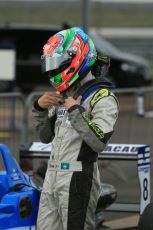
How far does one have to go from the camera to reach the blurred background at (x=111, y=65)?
9438 millimetres

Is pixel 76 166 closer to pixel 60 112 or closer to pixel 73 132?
pixel 73 132

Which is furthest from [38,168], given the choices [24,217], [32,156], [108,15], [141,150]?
→ [108,15]

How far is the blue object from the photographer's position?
4688 mm

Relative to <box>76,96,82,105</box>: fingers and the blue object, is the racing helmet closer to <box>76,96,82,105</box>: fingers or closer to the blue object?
<box>76,96,82,105</box>: fingers

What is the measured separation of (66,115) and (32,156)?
1460 mm

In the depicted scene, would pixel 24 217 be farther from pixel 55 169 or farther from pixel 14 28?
pixel 14 28

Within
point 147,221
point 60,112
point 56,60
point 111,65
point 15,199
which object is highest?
point 111,65

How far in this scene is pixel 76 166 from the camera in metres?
4.55

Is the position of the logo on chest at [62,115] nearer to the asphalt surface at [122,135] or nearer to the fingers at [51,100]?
the fingers at [51,100]

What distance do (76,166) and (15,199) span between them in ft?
1.52

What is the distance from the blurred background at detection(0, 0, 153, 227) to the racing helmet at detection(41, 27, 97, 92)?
2.23 metres

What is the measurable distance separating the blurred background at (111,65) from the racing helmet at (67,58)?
223 centimetres

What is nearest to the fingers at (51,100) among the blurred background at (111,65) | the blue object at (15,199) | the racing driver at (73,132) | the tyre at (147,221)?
the racing driver at (73,132)

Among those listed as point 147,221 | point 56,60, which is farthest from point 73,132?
point 147,221
